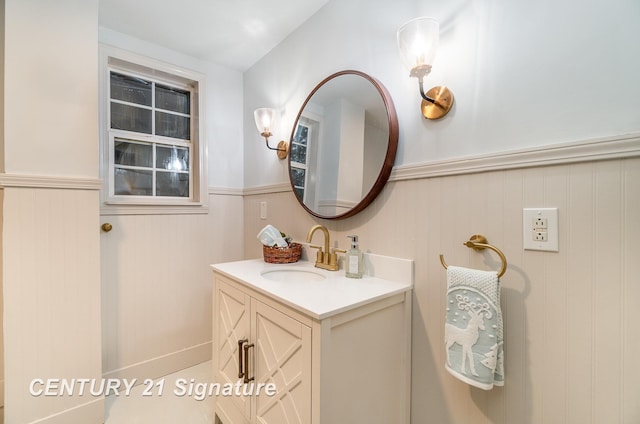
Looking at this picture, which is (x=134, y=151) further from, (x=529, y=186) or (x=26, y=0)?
(x=529, y=186)

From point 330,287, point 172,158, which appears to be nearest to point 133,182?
point 172,158

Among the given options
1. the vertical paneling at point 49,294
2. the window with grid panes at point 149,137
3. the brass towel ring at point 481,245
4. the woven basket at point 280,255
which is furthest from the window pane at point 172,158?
the brass towel ring at point 481,245

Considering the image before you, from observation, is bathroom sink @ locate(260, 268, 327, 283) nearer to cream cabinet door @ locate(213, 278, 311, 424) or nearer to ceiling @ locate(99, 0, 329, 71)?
cream cabinet door @ locate(213, 278, 311, 424)

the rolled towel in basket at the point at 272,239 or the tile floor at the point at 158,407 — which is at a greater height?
the rolled towel in basket at the point at 272,239

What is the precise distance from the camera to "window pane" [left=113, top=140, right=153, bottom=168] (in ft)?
6.05

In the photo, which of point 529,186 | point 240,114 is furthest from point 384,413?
point 240,114

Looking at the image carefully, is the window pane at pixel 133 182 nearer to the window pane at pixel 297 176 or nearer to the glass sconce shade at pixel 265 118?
the glass sconce shade at pixel 265 118

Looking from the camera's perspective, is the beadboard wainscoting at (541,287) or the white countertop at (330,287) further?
the white countertop at (330,287)

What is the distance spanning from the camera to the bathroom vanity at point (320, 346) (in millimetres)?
878

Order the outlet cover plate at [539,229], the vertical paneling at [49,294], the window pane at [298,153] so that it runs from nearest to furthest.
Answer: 1. the outlet cover plate at [539,229]
2. the vertical paneling at [49,294]
3. the window pane at [298,153]

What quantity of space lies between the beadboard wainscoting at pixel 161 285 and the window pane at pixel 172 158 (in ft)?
0.93

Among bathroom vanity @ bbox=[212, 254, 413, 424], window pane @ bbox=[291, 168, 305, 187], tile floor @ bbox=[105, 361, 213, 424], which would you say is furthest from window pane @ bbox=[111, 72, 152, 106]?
tile floor @ bbox=[105, 361, 213, 424]

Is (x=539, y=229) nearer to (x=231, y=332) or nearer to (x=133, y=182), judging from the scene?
(x=231, y=332)

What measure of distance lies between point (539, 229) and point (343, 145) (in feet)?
2.88
